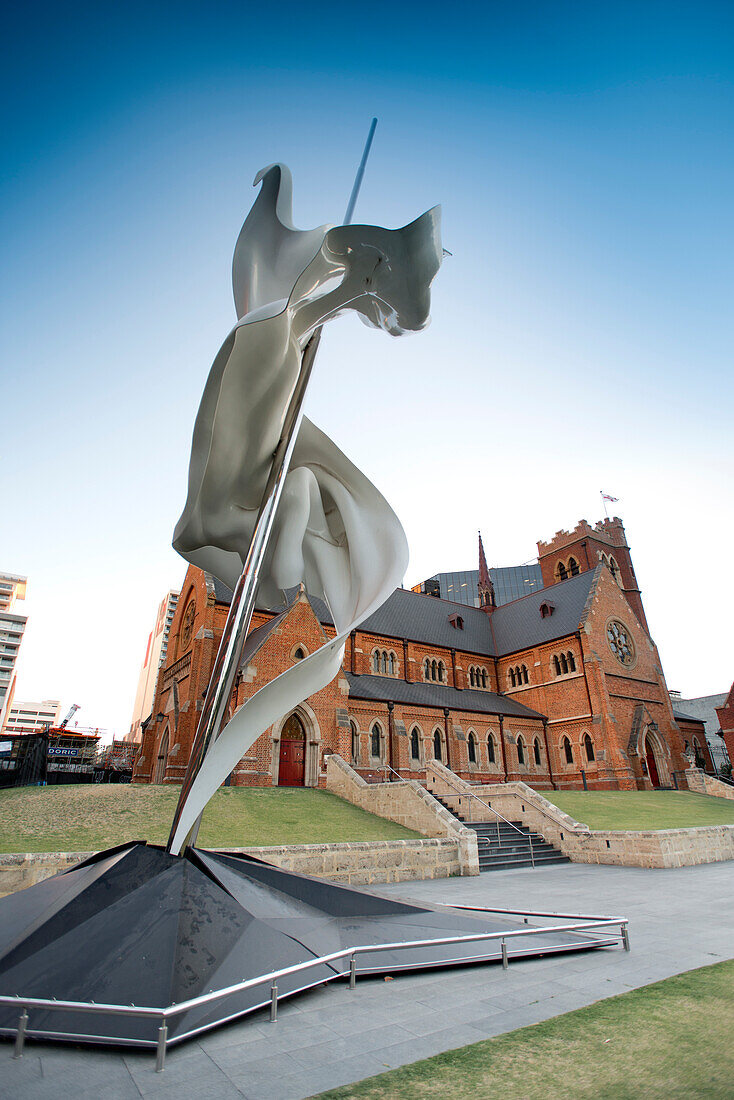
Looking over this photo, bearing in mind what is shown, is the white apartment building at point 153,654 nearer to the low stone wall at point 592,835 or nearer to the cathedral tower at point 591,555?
the cathedral tower at point 591,555

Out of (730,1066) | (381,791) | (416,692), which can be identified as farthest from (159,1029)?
(416,692)

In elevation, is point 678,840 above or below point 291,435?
below

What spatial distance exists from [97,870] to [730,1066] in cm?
485

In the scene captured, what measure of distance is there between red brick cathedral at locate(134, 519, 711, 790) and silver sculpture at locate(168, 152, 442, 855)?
Result: 54.3 feet

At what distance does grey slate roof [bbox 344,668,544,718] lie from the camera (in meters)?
27.7

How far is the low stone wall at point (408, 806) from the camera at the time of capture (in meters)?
14.5

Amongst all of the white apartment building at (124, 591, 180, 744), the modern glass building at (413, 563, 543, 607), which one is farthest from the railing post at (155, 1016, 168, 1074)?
the modern glass building at (413, 563, 543, 607)

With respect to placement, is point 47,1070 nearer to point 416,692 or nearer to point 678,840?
point 678,840

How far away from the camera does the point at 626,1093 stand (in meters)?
2.78

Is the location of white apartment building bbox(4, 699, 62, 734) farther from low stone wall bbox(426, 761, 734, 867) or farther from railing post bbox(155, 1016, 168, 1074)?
railing post bbox(155, 1016, 168, 1074)

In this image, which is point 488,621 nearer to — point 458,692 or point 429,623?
point 429,623

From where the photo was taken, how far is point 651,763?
3369cm

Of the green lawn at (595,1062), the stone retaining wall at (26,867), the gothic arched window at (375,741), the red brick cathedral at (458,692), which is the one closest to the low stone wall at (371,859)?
the stone retaining wall at (26,867)

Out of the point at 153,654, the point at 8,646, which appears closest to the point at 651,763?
the point at 153,654
